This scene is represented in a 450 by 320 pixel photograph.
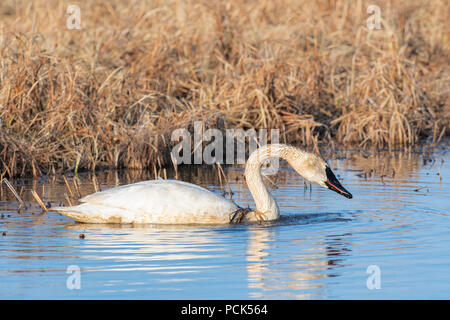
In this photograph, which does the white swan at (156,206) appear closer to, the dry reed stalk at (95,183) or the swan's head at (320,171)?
the swan's head at (320,171)

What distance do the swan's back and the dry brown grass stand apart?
104 inches

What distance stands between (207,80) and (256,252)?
281 inches

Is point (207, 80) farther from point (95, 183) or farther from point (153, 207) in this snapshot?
point (153, 207)

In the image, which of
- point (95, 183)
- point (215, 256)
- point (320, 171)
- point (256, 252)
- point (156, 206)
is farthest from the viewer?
point (95, 183)

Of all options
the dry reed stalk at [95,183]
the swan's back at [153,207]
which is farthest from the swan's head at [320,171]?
the dry reed stalk at [95,183]

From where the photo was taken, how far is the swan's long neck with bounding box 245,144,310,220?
27.3ft

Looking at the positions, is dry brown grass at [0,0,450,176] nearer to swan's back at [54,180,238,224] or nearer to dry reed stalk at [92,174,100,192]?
dry reed stalk at [92,174,100,192]

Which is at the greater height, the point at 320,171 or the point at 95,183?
the point at 320,171

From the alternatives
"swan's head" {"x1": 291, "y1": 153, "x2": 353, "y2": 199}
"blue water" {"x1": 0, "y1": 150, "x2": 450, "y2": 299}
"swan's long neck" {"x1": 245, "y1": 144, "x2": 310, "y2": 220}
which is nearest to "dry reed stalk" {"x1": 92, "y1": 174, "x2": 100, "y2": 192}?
"blue water" {"x1": 0, "y1": 150, "x2": 450, "y2": 299}

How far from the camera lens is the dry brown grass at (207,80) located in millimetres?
11258

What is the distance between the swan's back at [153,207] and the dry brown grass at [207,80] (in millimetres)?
2645

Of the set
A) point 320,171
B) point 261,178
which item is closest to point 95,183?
point 261,178

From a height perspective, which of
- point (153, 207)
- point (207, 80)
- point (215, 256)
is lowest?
point (215, 256)

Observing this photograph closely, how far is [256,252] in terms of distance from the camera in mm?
6887
